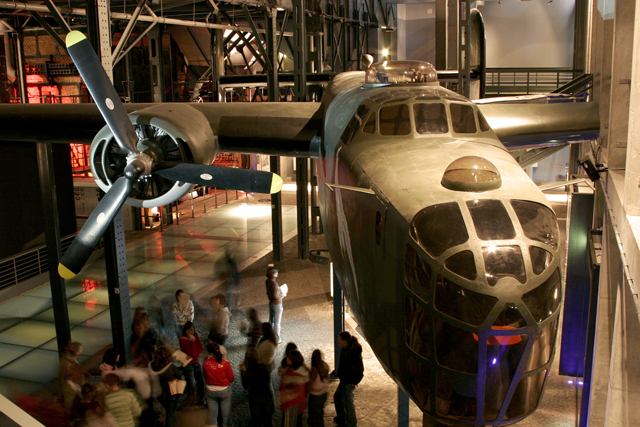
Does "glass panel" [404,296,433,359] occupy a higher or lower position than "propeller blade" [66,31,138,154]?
lower

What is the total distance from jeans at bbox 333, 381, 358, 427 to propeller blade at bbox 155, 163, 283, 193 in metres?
3.09

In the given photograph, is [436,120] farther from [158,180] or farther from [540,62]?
[540,62]

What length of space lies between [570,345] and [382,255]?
6457mm

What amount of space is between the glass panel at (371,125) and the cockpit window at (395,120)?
92mm

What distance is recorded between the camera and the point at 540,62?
32.4 metres

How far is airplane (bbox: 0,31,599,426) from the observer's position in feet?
13.2

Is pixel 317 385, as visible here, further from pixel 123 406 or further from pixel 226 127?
pixel 226 127

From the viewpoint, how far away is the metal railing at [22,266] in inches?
559

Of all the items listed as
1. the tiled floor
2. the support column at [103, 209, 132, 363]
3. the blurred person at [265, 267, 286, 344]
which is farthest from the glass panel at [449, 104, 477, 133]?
the tiled floor

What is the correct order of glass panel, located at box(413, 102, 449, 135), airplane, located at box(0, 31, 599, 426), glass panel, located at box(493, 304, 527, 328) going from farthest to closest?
glass panel, located at box(413, 102, 449, 135) → airplane, located at box(0, 31, 599, 426) → glass panel, located at box(493, 304, 527, 328)

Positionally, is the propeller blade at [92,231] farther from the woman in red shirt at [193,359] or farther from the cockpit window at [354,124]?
the cockpit window at [354,124]

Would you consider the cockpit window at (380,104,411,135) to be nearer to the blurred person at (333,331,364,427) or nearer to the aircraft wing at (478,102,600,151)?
the blurred person at (333,331,364,427)

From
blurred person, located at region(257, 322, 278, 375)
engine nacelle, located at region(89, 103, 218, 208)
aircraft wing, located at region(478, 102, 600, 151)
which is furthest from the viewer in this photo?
aircraft wing, located at region(478, 102, 600, 151)

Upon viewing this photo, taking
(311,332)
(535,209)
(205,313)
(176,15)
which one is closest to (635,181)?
(535,209)
